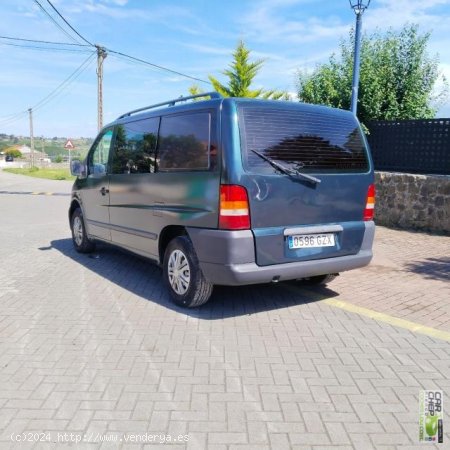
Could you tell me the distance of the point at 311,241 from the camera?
4.29 meters

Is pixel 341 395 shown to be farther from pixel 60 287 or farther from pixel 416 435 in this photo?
pixel 60 287

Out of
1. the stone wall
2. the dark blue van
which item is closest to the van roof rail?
the dark blue van

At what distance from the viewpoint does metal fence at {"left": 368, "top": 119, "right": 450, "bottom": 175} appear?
9.22 meters

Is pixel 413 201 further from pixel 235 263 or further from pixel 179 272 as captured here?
pixel 235 263

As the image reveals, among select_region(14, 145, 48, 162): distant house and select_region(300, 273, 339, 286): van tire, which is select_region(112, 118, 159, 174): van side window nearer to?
select_region(300, 273, 339, 286): van tire

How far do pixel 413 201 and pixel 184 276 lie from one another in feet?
21.5

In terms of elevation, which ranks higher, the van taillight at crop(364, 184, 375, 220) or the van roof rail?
the van roof rail

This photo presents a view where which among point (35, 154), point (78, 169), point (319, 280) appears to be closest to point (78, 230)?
point (78, 169)

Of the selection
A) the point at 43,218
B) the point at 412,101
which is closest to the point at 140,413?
the point at 43,218

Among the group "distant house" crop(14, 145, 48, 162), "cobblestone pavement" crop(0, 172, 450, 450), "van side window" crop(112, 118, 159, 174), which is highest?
"distant house" crop(14, 145, 48, 162)

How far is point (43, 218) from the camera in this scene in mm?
11555

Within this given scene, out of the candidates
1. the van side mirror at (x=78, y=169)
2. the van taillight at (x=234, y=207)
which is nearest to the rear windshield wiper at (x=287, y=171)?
the van taillight at (x=234, y=207)

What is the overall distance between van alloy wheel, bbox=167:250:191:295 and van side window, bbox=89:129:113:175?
2.11 metres

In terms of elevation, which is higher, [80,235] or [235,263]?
[235,263]
